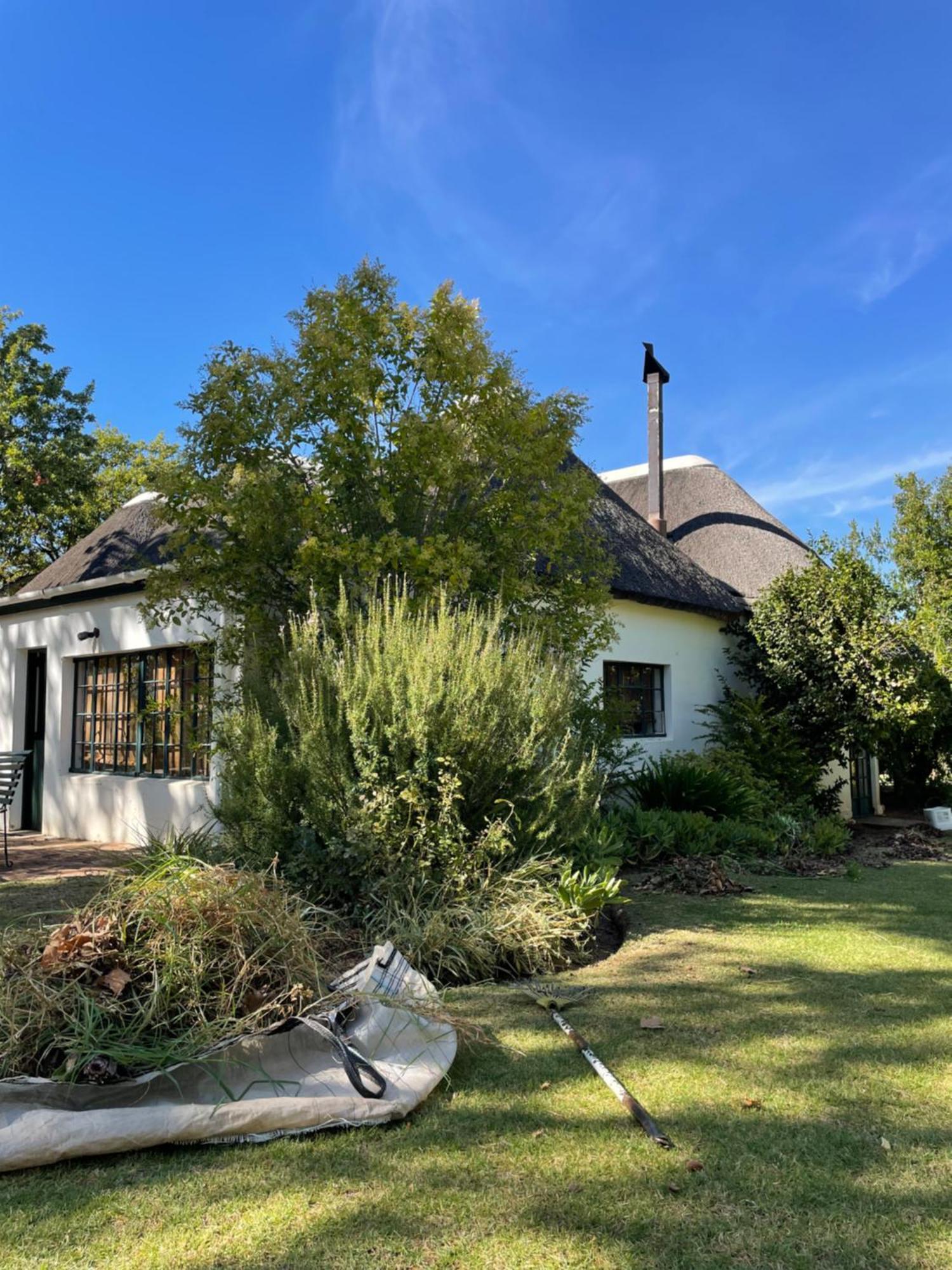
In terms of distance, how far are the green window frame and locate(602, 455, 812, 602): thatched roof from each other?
287 centimetres

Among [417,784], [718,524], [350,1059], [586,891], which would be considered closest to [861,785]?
[718,524]

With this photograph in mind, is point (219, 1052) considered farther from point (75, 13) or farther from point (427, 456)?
point (75, 13)

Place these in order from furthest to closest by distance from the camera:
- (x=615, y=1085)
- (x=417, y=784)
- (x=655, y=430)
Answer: (x=655, y=430) → (x=417, y=784) → (x=615, y=1085)

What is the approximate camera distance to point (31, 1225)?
236cm

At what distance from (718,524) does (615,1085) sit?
1466cm

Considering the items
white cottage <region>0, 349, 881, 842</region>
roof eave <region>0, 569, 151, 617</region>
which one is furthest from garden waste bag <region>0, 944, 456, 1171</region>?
roof eave <region>0, 569, 151, 617</region>

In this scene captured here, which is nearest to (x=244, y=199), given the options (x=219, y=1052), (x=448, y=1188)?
(x=219, y=1052)

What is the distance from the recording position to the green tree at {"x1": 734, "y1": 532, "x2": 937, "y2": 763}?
39.6 ft

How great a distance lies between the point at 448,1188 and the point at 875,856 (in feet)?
29.1

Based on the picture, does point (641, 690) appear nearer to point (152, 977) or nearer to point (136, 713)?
point (136, 713)

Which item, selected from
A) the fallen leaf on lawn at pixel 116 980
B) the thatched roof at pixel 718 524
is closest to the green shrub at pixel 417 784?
the fallen leaf on lawn at pixel 116 980

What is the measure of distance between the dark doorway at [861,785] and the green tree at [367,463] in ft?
33.2

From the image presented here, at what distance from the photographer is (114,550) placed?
11.9 m

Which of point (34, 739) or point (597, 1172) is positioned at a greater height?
point (34, 739)
